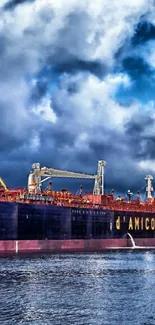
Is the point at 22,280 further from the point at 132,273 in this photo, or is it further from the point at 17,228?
the point at 17,228

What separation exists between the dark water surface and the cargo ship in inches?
520

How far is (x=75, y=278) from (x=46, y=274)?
2.53 metres

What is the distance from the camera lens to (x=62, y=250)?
59812 millimetres

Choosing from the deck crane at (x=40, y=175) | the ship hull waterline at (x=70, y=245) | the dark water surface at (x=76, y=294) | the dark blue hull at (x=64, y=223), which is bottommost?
the dark water surface at (x=76, y=294)

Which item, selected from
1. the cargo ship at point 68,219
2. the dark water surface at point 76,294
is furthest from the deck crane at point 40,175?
the dark water surface at point 76,294

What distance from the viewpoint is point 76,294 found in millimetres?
26406

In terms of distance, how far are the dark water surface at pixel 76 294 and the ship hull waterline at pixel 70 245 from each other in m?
12.3

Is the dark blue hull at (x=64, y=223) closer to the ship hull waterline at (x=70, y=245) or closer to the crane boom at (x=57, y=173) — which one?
the ship hull waterline at (x=70, y=245)

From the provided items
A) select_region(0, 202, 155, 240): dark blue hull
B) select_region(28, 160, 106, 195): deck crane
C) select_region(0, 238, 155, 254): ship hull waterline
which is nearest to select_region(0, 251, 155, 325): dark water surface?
select_region(0, 238, 155, 254): ship hull waterline

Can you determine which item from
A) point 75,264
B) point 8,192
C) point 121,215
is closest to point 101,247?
point 121,215

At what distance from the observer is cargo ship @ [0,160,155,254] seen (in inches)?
2127

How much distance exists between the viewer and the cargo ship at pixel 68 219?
177 feet

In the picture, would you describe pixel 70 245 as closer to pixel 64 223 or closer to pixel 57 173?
pixel 64 223

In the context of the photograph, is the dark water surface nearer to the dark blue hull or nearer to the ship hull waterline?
the ship hull waterline
